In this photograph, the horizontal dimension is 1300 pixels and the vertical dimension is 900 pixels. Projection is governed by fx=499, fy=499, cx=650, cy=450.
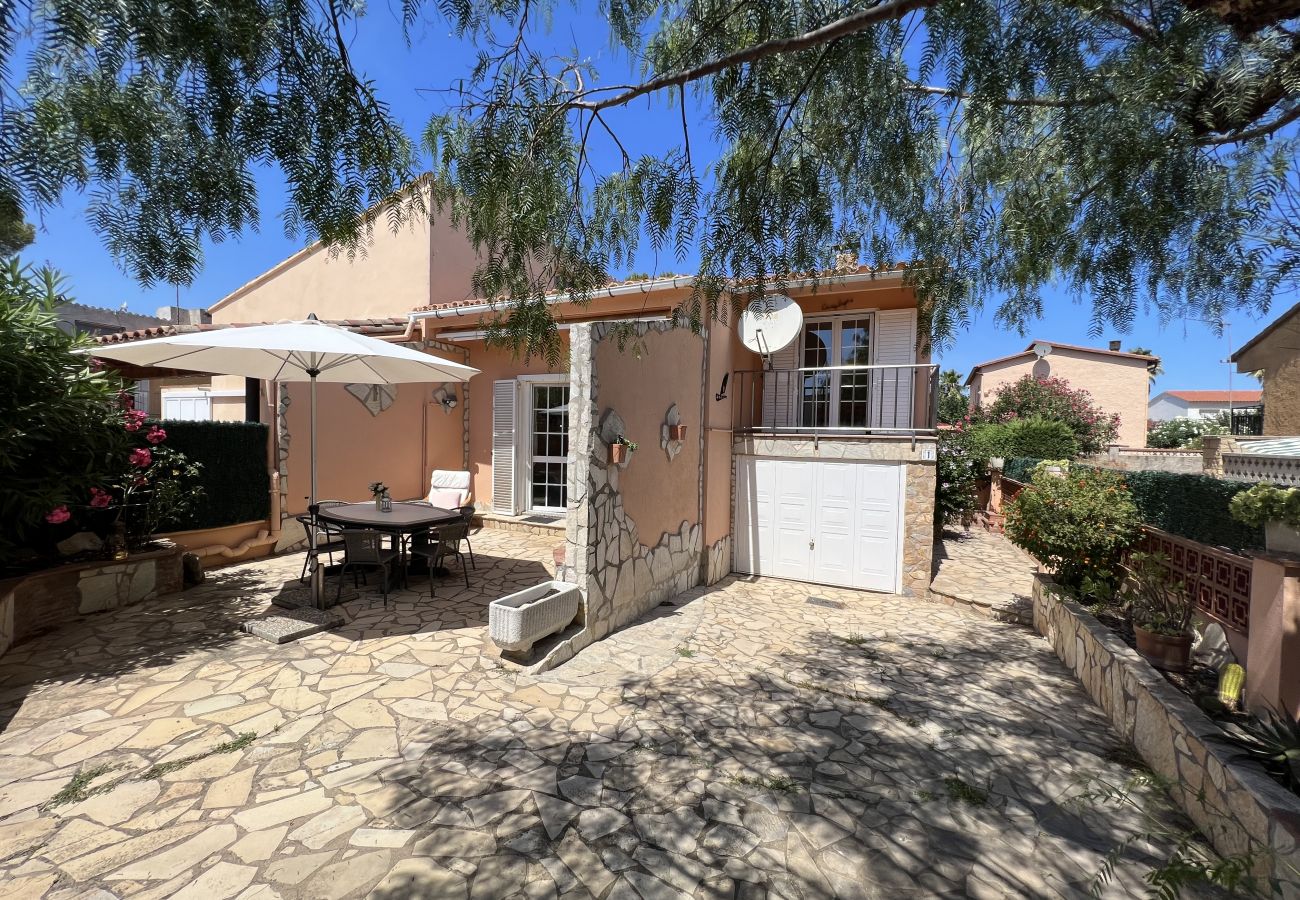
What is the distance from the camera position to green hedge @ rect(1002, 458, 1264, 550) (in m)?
4.95

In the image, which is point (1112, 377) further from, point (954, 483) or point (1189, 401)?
point (1189, 401)

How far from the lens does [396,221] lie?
335 centimetres

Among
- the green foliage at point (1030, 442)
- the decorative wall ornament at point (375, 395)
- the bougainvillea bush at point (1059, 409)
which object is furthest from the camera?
the bougainvillea bush at point (1059, 409)

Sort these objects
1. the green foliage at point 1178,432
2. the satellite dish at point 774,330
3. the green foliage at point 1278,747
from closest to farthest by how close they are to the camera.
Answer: the green foliage at point 1278,747 < the satellite dish at point 774,330 < the green foliage at point 1178,432

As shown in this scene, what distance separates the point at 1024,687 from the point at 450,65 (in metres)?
7.29

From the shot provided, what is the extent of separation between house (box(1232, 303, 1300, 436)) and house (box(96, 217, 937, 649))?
6.76 m

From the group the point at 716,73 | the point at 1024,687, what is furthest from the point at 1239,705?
the point at 716,73

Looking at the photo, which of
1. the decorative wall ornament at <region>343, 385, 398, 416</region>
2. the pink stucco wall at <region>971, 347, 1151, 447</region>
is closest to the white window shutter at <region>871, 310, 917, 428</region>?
the decorative wall ornament at <region>343, 385, 398, 416</region>

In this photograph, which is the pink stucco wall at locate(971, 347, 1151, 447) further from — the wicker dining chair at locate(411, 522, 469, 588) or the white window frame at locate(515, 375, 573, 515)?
the wicker dining chair at locate(411, 522, 469, 588)

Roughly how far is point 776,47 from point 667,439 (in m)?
4.36

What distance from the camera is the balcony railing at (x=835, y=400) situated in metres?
8.27

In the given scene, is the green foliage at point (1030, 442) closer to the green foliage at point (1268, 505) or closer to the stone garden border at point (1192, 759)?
the stone garden border at point (1192, 759)

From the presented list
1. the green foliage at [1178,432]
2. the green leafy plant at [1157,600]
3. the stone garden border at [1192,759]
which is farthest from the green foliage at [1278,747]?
the green foliage at [1178,432]

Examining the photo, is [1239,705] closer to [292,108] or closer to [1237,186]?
[1237,186]
